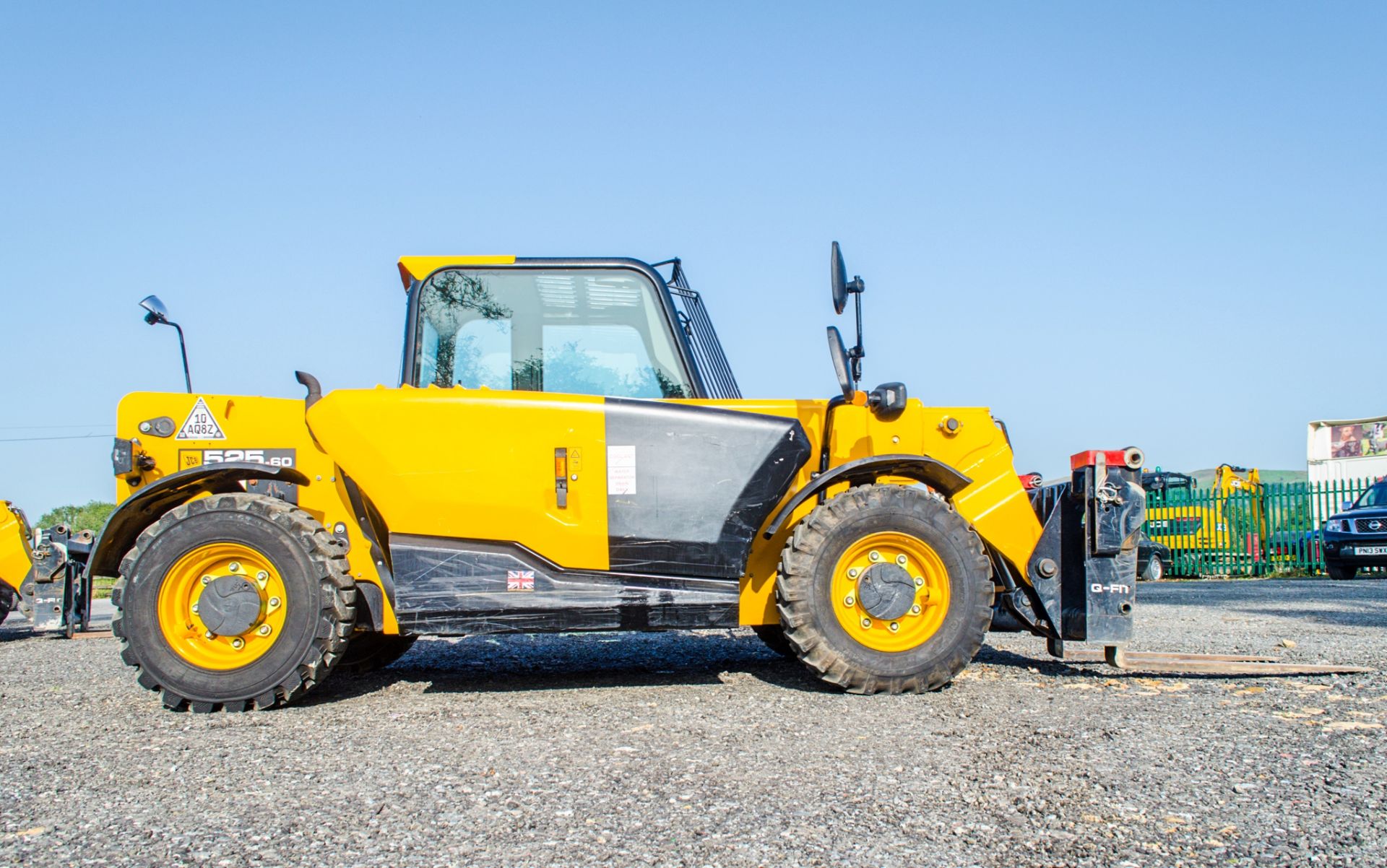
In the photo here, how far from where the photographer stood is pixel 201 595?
482 cm

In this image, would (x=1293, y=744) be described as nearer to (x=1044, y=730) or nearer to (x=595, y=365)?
(x=1044, y=730)

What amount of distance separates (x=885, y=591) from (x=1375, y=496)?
16.5 metres

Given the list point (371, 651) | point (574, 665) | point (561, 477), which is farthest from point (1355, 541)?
point (371, 651)

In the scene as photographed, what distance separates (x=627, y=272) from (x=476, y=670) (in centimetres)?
253

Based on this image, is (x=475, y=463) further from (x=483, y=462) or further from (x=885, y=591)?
(x=885, y=591)

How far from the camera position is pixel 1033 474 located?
6605mm

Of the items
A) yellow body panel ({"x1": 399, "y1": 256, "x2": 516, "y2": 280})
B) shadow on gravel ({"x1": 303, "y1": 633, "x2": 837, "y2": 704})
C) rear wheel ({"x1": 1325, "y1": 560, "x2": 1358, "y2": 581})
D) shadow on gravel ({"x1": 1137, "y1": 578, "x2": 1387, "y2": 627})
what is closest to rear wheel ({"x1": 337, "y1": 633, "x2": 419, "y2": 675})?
shadow on gravel ({"x1": 303, "y1": 633, "x2": 837, "y2": 704})

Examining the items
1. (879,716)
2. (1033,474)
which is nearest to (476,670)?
(879,716)

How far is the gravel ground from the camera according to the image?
8.95 ft

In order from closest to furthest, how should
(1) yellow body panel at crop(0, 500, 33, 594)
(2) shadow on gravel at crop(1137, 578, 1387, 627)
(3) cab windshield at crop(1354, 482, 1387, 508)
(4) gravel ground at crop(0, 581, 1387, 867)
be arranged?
(4) gravel ground at crop(0, 581, 1387, 867)
(1) yellow body panel at crop(0, 500, 33, 594)
(2) shadow on gravel at crop(1137, 578, 1387, 627)
(3) cab windshield at crop(1354, 482, 1387, 508)

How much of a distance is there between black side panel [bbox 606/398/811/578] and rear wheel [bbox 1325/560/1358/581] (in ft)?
50.1

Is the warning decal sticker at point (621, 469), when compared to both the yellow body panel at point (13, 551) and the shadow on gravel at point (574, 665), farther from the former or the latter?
→ the yellow body panel at point (13, 551)

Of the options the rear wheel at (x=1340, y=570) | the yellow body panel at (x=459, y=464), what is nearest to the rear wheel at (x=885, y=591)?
the yellow body panel at (x=459, y=464)

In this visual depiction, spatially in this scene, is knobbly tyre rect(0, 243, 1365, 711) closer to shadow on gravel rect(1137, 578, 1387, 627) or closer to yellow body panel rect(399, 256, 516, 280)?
yellow body panel rect(399, 256, 516, 280)
